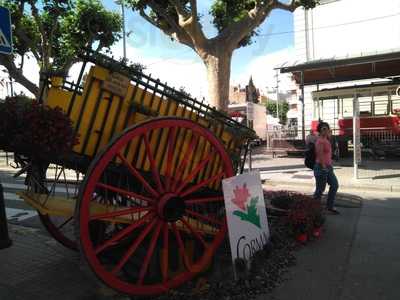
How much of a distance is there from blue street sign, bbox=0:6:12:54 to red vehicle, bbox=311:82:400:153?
13.7m

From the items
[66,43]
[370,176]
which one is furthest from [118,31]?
[370,176]

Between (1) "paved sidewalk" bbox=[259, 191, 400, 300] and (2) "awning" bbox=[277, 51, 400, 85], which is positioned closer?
(1) "paved sidewalk" bbox=[259, 191, 400, 300]

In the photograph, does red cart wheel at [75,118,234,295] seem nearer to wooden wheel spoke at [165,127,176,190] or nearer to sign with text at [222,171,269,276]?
wooden wheel spoke at [165,127,176,190]

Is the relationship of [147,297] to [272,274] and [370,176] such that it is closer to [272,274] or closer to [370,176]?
[272,274]

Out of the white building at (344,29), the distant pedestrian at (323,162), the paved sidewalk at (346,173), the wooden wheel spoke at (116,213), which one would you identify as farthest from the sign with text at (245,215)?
the white building at (344,29)

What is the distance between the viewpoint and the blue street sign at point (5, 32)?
481 cm

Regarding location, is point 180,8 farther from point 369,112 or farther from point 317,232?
point 369,112

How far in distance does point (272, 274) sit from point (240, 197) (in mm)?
906

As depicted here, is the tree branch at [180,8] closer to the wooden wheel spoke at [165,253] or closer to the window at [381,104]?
the wooden wheel spoke at [165,253]

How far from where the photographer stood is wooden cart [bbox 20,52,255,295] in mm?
3844

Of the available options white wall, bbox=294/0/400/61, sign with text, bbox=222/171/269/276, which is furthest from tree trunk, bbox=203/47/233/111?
white wall, bbox=294/0/400/61

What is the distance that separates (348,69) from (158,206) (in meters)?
16.5

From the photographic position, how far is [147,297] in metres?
3.97

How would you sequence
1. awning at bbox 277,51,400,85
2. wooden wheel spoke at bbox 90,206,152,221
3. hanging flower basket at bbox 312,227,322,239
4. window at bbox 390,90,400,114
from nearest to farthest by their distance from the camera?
wooden wheel spoke at bbox 90,206,152,221, hanging flower basket at bbox 312,227,322,239, awning at bbox 277,51,400,85, window at bbox 390,90,400,114
